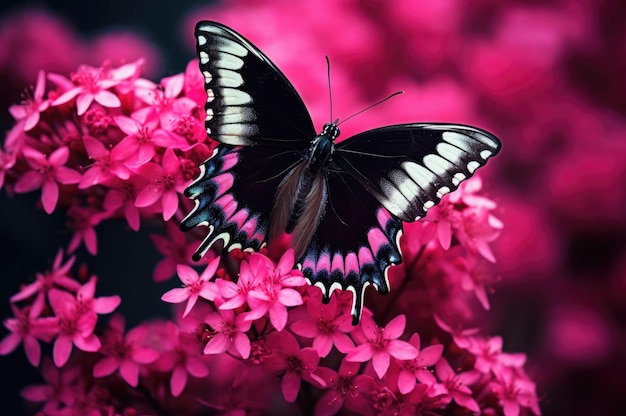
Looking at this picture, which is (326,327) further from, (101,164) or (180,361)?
(101,164)

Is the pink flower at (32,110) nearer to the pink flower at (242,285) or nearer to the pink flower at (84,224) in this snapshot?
the pink flower at (84,224)

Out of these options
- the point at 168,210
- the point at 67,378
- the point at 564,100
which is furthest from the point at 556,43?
the point at 67,378

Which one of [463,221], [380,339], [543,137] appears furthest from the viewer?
[543,137]

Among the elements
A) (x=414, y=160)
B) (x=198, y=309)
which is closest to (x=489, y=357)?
(x=414, y=160)

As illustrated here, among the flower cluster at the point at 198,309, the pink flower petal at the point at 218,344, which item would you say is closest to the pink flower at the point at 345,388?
the flower cluster at the point at 198,309

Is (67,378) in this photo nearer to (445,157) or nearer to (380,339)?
(380,339)

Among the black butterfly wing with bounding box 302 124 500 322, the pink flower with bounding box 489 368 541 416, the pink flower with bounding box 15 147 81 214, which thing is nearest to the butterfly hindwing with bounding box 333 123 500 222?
the black butterfly wing with bounding box 302 124 500 322
